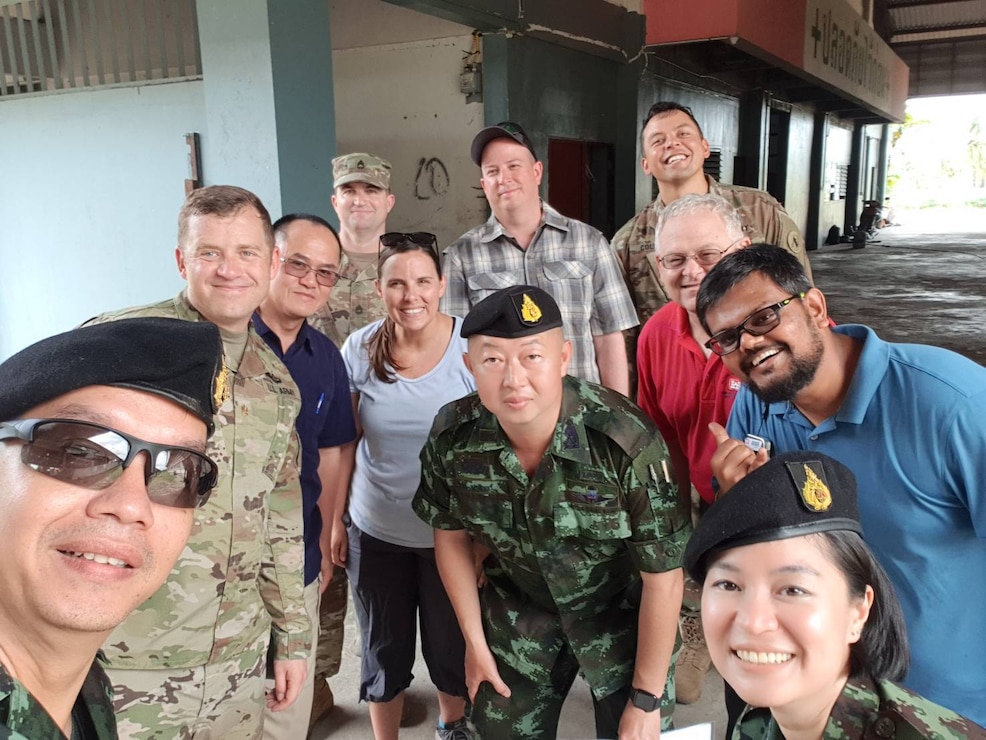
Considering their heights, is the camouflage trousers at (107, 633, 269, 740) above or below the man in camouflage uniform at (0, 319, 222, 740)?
below

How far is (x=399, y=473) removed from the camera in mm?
2488

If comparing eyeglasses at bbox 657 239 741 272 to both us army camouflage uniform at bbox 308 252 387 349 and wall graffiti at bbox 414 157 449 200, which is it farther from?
wall graffiti at bbox 414 157 449 200

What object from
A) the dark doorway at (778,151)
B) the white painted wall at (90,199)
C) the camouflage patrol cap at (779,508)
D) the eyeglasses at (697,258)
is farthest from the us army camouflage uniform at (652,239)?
the dark doorway at (778,151)

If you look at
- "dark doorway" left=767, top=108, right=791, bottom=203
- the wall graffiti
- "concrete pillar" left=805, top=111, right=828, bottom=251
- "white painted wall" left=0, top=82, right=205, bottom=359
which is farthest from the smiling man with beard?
"concrete pillar" left=805, top=111, right=828, bottom=251

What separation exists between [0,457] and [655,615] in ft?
4.96

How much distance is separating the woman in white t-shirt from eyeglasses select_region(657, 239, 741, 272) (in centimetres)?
75

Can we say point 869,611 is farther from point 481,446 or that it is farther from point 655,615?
point 481,446

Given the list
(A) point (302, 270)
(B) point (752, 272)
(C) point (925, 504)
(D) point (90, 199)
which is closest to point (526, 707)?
(C) point (925, 504)

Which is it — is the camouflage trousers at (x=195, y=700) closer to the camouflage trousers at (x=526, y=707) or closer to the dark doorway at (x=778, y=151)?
the camouflage trousers at (x=526, y=707)

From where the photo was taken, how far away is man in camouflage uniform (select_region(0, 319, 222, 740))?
1.00 meters

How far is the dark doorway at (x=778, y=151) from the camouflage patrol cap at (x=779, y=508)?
51.4 ft

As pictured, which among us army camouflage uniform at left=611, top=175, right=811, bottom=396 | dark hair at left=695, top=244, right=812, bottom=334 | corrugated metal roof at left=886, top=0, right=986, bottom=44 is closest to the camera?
dark hair at left=695, top=244, right=812, bottom=334

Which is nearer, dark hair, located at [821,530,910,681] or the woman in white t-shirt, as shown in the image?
dark hair, located at [821,530,910,681]

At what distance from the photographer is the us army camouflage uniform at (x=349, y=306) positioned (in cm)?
318
